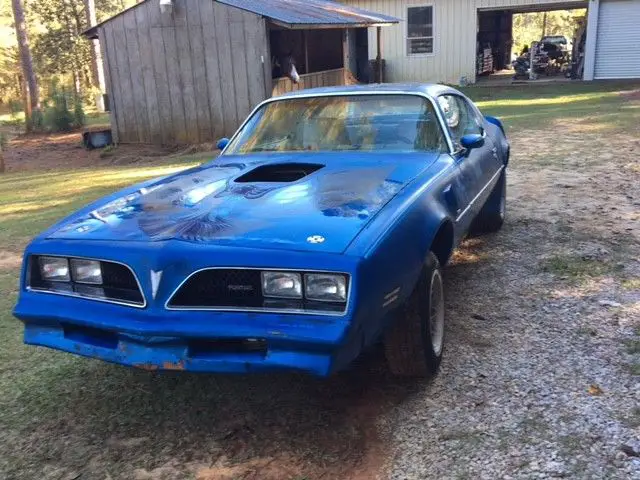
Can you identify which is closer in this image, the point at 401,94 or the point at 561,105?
the point at 401,94

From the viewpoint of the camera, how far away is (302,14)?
13898 mm

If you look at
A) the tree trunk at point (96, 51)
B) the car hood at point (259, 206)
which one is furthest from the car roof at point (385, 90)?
the tree trunk at point (96, 51)

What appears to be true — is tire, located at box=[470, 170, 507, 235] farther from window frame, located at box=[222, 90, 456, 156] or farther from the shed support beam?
the shed support beam

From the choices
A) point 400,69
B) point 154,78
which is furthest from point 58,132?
point 400,69

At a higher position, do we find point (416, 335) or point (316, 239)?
point (316, 239)

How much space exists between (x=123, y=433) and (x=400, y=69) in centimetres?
2179

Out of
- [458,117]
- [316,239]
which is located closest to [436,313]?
[316,239]

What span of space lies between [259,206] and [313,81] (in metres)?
13.9

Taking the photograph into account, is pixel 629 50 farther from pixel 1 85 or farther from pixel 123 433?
pixel 1 85

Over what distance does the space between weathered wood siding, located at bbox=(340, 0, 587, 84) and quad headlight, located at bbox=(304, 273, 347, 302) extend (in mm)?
21222

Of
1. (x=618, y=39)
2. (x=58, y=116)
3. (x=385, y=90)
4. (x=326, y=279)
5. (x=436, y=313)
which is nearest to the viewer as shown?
(x=326, y=279)

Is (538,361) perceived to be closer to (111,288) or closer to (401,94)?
(401,94)

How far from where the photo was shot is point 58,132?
19156mm

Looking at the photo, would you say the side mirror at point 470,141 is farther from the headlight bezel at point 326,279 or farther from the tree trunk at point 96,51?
the tree trunk at point 96,51
